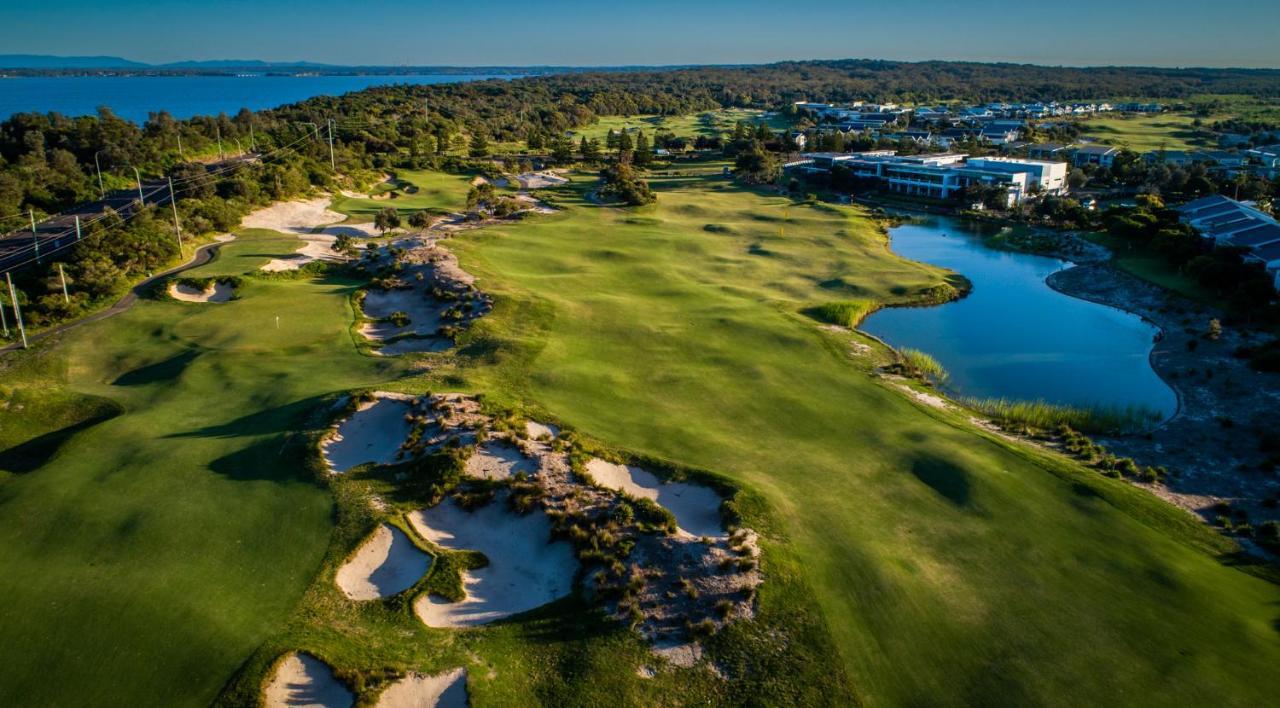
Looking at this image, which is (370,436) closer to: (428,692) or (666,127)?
(428,692)

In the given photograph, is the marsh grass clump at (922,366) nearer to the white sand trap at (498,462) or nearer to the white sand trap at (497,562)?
the white sand trap at (498,462)

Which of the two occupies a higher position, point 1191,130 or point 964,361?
point 1191,130

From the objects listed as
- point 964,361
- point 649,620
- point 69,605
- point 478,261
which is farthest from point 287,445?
point 964,361

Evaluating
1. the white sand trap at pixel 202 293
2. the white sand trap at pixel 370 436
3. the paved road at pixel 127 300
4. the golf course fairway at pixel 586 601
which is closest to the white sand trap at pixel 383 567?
the golf course fairway at pixel 586 601

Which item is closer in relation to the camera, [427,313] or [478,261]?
[427,313]

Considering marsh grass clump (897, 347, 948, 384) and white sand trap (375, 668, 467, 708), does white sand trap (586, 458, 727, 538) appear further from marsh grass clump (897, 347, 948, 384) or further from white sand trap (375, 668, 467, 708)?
marsh grass clump (897, 347, 948, 384)

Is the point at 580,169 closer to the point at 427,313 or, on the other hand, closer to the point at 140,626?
the point at 427,313
